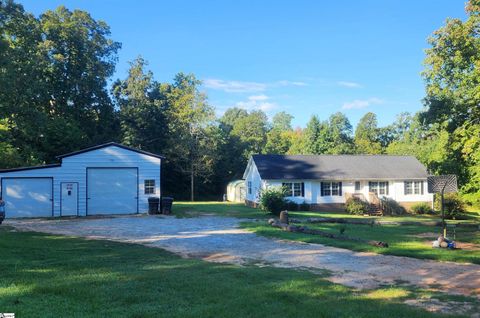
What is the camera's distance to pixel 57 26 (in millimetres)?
40906

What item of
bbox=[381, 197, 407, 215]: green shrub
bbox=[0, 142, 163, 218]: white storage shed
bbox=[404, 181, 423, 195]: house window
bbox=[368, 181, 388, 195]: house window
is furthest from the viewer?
bbox=[404, 181, 423, 195]: house window

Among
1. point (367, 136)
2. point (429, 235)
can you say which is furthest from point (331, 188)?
point (367, 136)

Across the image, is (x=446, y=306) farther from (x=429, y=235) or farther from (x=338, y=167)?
(x=338, y=167)

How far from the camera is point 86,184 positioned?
2431cm

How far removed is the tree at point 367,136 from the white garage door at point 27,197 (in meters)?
42.4

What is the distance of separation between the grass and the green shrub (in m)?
24.9

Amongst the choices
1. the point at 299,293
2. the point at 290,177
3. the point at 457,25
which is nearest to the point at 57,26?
the point at 290,177

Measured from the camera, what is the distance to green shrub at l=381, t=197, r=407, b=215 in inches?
1239

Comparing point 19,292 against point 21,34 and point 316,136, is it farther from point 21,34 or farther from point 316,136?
point 316,136

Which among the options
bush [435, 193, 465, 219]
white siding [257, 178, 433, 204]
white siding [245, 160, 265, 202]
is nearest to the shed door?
white siding [245, 160, 265, 202]

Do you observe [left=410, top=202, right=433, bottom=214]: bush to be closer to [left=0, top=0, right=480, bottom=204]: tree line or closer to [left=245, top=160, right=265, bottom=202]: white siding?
[left=0, top=0, right=480, bottom=204]: tree line

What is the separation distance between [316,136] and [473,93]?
116ft

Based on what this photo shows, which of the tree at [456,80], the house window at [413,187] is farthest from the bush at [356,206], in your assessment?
the tree at [456,80]

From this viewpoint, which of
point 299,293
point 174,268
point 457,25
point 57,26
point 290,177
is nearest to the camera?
point 299,293
